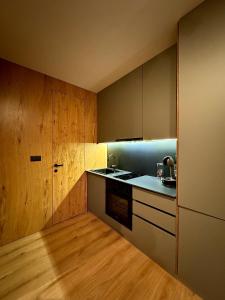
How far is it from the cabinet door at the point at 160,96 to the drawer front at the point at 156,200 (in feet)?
2.14

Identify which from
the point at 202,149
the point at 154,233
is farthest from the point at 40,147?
the point at 202,149

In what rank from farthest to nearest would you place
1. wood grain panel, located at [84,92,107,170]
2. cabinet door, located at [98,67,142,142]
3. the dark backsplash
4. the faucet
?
1. the faucet
2. wood grain panel, located at [84,92,107,170]
3. the dark backsplash
4. cabinet door, located at [98,67,142,142]

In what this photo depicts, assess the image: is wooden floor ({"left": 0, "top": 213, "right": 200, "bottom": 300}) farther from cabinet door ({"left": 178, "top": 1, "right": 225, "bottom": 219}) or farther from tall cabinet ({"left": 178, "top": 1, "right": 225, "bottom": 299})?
cabinet door ({"left": 178, "top": 1, "right": 225, "bottom": 219})

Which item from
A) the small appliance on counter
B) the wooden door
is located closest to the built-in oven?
the small appliance on counter

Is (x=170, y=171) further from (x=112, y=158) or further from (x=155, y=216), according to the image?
(x=112, y=158)

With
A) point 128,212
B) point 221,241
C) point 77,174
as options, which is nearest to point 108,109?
point 77,174

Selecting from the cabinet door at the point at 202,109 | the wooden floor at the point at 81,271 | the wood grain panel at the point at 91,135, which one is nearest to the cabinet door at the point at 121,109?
the wood grain panel at the point at 91,135

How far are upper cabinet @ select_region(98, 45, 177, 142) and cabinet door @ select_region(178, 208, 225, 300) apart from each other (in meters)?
0.84

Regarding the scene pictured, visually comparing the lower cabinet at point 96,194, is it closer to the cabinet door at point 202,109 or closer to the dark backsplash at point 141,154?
the dark backsplash at point 141,154

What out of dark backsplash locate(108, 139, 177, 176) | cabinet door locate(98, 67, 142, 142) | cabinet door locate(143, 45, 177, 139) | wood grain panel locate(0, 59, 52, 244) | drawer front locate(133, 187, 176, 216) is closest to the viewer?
drawer front locate(133, 187, 176, 216)

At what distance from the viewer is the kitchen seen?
1.09 m

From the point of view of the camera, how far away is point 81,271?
1410 millimetres

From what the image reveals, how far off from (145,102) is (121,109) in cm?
48

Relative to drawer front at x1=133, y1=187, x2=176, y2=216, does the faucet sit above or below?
above
